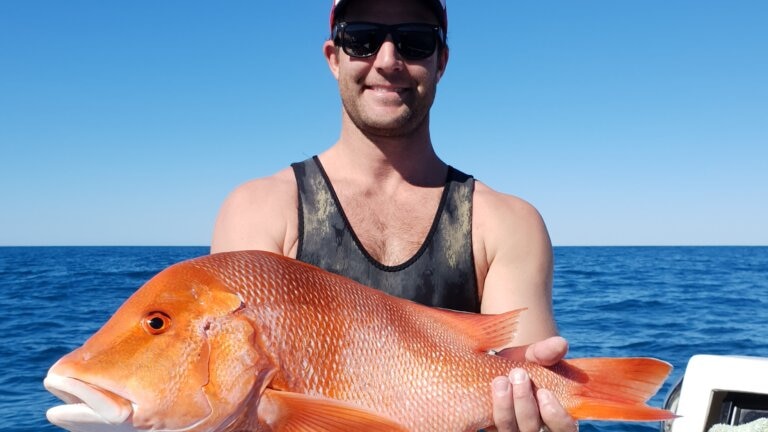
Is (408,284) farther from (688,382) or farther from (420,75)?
(688,382)

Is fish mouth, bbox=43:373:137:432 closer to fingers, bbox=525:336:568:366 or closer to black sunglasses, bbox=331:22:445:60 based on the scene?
fingers, bbox=525:336:568:366

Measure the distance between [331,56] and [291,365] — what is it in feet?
6.71

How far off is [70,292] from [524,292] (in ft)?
77.9

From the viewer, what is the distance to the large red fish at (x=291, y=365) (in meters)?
1.65

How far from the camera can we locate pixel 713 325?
1479 centimetres

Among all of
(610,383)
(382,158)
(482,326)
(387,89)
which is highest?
(387,89)

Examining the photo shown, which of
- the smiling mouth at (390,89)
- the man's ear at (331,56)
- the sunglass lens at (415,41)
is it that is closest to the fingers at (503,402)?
the smiling mouth at (390,89)

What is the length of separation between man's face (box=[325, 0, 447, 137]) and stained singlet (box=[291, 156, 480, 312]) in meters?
0.39

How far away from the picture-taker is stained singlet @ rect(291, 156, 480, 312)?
2998 millimetres

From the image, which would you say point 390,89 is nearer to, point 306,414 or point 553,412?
point 553,412

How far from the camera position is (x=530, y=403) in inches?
84.3

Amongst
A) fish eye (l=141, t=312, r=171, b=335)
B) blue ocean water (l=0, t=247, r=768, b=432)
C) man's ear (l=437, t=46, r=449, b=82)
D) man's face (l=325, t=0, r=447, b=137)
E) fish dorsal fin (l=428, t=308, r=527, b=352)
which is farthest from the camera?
blue ocean water (l=0, t=247, r=768, b=432)

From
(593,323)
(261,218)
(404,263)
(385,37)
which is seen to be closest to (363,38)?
(385,37)

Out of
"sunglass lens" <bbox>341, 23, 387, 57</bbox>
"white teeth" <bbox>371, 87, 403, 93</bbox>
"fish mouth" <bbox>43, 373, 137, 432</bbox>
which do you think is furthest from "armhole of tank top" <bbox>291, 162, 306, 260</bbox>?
"fish mouth" <bbox>43, 373, 137, 432</bbox>
